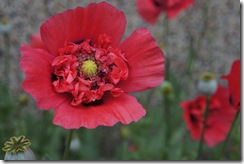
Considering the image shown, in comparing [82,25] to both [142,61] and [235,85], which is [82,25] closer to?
[142,61]

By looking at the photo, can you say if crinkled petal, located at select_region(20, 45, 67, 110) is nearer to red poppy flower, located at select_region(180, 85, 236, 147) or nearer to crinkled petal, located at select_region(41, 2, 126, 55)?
crinkled petal, located at select_region(41, 2, 126, 55)

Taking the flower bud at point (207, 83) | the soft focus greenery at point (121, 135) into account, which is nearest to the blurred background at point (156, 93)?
the soft focus greenery at point (121, 135)

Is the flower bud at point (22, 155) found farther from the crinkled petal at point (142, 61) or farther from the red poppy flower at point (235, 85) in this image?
the red poppy flower at point (235, 85)

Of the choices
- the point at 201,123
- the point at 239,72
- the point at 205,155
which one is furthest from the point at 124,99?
the point at 205,155

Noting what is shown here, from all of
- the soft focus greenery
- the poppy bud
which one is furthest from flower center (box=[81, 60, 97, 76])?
the soft focus greenery

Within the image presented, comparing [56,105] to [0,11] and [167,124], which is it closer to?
[0,11]

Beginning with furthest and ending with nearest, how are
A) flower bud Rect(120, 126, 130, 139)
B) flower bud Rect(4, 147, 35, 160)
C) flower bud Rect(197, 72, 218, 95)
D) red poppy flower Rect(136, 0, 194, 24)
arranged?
flower bud Rect(120, 126, 130, 139), red poppy flower Rect(136, 0, 194, 24), flower bud Rect(197, 72, 218, 95), flower bud Rect(4, 147, 35, 160)

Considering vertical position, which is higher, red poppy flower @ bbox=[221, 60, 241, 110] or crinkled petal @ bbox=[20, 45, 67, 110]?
crinkled petal @ bbox=[20, 45, 67, 110]

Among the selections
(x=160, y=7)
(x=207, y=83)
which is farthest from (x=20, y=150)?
(x=160, y=7)
